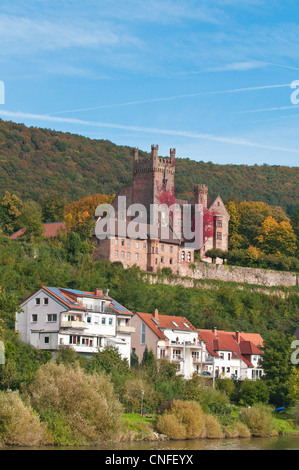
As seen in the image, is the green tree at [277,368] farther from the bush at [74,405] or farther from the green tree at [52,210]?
the green tree at [52,210]

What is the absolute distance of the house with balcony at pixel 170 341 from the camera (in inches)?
2680

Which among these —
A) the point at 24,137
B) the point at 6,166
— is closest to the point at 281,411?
the point at 6,166

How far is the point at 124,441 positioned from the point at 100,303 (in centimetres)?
1699

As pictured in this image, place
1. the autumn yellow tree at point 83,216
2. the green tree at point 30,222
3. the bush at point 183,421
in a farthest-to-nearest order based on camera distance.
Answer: the green tree at point 30,222
the autumn yellow tree at point 83,216
the bush at point 183,421

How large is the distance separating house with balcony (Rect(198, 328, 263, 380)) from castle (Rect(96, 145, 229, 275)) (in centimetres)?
1569

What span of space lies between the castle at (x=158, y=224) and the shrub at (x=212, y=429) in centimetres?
3389

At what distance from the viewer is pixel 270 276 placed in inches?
3957

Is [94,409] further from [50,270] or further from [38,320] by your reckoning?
[50,270]

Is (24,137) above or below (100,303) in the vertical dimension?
above

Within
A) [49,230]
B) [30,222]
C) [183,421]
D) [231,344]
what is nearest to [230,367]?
[231,344]

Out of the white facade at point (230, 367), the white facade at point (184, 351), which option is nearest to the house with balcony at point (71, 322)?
the white facade at point (184, 351)

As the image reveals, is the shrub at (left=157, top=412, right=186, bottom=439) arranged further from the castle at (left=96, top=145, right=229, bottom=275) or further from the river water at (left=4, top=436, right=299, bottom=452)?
the castle at (left=96, top=145, right=229, bottom=275)

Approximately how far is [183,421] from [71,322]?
11818mm

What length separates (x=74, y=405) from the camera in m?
50.1
